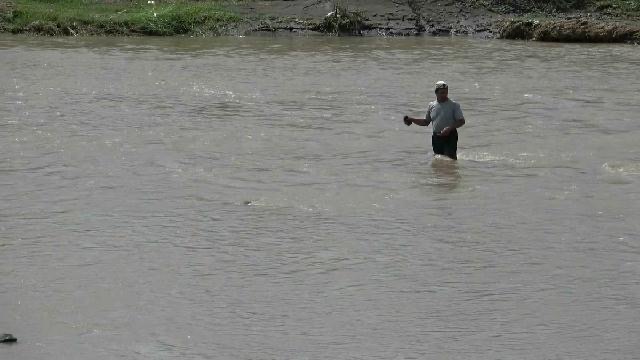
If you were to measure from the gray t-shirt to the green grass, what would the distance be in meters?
17.5

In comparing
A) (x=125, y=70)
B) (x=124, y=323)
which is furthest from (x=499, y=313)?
(x=125, y=70)

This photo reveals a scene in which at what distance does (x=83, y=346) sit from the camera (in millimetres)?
8070

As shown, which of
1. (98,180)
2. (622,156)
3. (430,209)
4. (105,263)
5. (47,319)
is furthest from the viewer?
(622,156)

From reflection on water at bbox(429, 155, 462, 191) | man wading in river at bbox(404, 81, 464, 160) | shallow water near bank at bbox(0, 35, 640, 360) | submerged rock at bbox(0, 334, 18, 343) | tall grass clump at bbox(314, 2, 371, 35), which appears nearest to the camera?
submerged rock at bbox(0, 334, 18, 343)

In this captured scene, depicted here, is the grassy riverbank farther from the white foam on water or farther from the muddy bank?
the white foam on water

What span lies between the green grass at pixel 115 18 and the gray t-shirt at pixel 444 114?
687 inches

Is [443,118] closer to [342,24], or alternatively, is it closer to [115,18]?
[342,24]

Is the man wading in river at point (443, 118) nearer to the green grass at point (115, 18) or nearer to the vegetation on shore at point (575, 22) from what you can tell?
the vegetation on shore at point (575, 22)

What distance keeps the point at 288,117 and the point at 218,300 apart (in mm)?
9219

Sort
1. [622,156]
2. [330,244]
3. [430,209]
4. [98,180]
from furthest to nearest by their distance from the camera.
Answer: [622,156], [98,180], [430,209], [330,244]

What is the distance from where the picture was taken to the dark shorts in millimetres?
13844

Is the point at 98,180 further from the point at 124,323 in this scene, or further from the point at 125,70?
the point at 125,70

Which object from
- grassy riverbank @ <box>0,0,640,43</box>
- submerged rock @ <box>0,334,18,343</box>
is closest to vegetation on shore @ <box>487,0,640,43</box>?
grassy riverbank @ <box>0,0,640,43</box>

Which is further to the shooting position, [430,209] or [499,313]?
[430,209]
